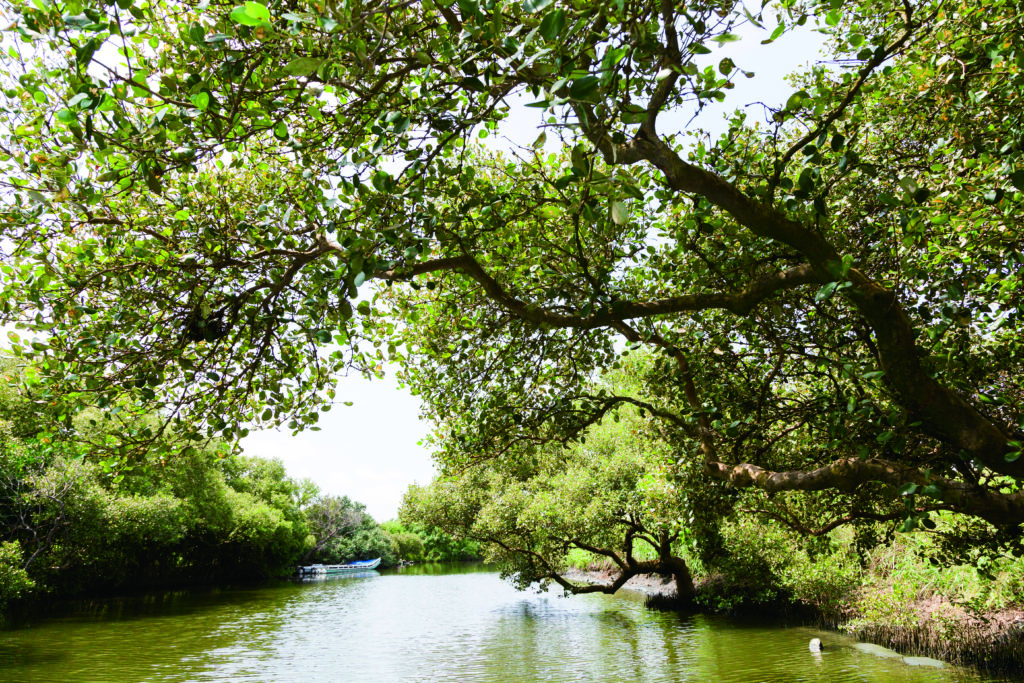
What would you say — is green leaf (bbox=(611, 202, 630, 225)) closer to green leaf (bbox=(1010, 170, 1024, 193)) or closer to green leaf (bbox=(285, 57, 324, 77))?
green leaf (bbox=(285, 57, 324, 77))

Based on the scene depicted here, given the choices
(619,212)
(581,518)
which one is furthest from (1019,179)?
(581,518)

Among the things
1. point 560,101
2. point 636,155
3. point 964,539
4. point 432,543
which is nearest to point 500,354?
point 636,155

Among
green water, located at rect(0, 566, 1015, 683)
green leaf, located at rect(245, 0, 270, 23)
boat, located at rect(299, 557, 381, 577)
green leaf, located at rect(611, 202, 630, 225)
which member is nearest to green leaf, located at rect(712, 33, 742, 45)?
green leaf, located at rect(611, 202, 630, 225)

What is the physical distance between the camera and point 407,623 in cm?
2412

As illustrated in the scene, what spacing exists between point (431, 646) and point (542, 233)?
16116mm

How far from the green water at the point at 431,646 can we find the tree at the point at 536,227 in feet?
24.1

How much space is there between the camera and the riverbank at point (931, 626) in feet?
40.3

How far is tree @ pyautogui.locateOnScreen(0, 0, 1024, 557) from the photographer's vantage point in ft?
12.6

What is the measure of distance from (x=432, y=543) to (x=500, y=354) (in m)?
74.7

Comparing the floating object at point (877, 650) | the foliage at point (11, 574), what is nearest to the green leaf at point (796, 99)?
the floating object at point (877, 650)

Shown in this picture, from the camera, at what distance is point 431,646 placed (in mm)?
18781

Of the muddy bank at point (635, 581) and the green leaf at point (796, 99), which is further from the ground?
the green leaf at point (796, 99)

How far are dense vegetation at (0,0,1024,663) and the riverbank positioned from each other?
15.6 ft

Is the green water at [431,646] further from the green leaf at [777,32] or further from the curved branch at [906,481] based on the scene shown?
the green leaf at [777,32]
